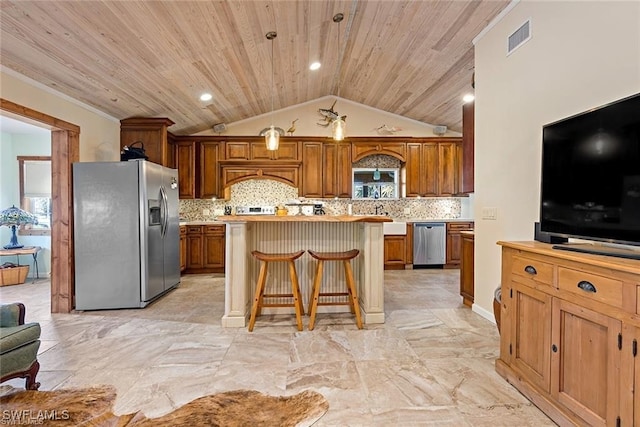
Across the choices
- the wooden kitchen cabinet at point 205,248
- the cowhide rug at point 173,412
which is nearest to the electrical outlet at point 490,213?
the cowhide rug at point 173,412

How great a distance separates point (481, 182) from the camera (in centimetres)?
338

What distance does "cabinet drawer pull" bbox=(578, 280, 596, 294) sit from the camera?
1.48m

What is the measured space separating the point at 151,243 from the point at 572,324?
4.06 m

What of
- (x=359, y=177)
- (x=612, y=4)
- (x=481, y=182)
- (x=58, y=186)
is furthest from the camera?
(x=359, y=177)

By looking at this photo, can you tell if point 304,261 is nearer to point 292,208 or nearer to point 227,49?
point 227,49

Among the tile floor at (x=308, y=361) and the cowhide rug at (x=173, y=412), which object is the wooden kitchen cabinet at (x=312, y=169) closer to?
the tile floor at (x=308, y=361)

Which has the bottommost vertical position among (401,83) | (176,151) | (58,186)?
→ (58,186)

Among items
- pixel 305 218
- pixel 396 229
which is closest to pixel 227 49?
pixel 305 218

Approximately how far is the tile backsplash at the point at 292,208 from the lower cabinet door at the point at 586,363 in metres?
4.70

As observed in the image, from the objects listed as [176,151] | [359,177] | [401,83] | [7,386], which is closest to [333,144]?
[359,177]

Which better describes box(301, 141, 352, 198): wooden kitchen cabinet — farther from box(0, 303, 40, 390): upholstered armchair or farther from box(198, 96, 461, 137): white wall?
box(0, 303, 40, 390): upholstered armchair

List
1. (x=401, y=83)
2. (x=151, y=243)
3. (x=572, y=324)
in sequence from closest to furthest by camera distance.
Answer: (x=572, y=324)
(x=151, y=243)
(x=401, y=83)

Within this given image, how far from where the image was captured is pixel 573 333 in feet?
5.26

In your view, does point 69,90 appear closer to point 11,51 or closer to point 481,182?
point 11,51
